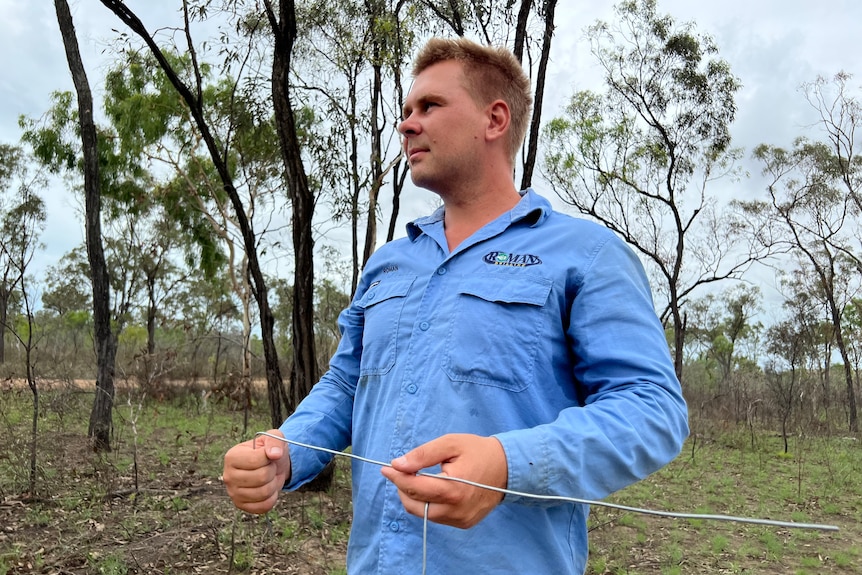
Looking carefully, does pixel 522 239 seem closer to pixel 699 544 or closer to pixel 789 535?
pixel 699 544

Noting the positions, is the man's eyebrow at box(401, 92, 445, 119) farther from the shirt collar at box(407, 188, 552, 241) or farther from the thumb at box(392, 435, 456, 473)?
the thumb at box(392, 435, 456, 473)

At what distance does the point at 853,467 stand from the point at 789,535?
5882mm

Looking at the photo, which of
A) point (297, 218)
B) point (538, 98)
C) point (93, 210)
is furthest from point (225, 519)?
point (538, 98)

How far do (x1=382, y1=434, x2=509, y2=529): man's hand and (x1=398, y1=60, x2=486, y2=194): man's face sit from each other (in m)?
0.65

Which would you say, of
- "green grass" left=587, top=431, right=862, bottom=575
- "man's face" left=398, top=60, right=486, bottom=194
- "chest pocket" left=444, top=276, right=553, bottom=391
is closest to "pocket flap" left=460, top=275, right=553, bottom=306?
"chest pocket" left=444, top=276, right=553, bottom=391

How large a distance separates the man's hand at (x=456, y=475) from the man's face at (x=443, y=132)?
65cm

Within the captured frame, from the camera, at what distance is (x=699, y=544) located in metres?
6.56

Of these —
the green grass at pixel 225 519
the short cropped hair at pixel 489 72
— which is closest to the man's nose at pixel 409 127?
the short cropped hair at pixel 489 72

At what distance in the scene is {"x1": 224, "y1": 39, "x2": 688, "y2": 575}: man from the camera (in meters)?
0.91

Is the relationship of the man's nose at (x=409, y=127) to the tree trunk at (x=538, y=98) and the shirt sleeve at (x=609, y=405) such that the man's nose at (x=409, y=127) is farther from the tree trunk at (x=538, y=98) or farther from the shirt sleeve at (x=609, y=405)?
the tree trunk at (x=538, y=98)

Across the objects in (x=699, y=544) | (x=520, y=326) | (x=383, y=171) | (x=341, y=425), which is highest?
(x=383, y=171)

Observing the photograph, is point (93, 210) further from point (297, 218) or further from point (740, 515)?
point (740, 515)

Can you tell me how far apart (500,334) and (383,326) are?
26 cm

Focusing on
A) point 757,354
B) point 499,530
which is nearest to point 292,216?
point 499,530
